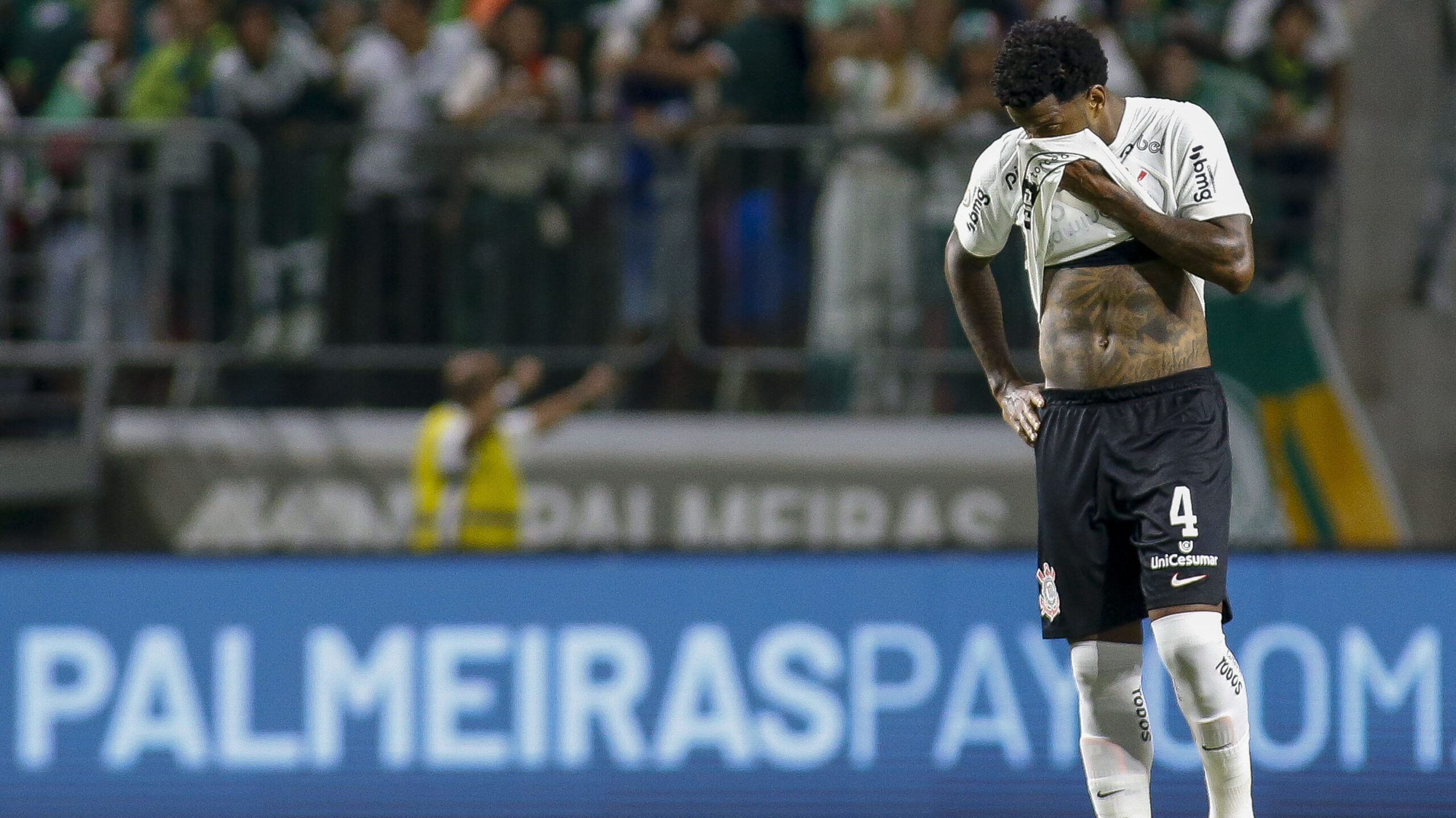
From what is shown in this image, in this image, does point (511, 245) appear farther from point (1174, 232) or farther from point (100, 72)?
point (1174, 232)

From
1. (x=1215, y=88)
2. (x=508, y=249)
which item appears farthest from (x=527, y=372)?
(x=1215, y=88)

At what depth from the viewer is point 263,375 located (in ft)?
28.8

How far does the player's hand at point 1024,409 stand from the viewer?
5.14m

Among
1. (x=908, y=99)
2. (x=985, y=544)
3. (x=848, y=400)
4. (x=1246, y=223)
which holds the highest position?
(x=908, y=99)

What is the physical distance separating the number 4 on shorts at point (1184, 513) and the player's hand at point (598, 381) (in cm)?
414

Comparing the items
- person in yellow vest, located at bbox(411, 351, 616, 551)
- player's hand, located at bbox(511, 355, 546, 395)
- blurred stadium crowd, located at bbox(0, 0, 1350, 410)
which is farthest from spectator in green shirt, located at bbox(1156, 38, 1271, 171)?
player's hand, located at bbox(511, 355, 546, 395)

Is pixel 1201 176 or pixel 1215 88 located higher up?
pixel 1215 88

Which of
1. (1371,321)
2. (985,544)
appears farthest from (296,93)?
(1371,321)

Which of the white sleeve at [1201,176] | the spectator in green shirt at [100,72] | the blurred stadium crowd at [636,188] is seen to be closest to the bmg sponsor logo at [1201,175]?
the white sleeve at [1201,176]

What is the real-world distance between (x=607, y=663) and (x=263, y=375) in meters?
2.44

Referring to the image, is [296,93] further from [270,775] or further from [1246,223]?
[1246,223]

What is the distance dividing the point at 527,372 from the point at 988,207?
3908 millimetres

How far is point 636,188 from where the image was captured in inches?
350

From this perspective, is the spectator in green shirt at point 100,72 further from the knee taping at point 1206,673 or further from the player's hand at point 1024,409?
the knee taping at point 1206,673
